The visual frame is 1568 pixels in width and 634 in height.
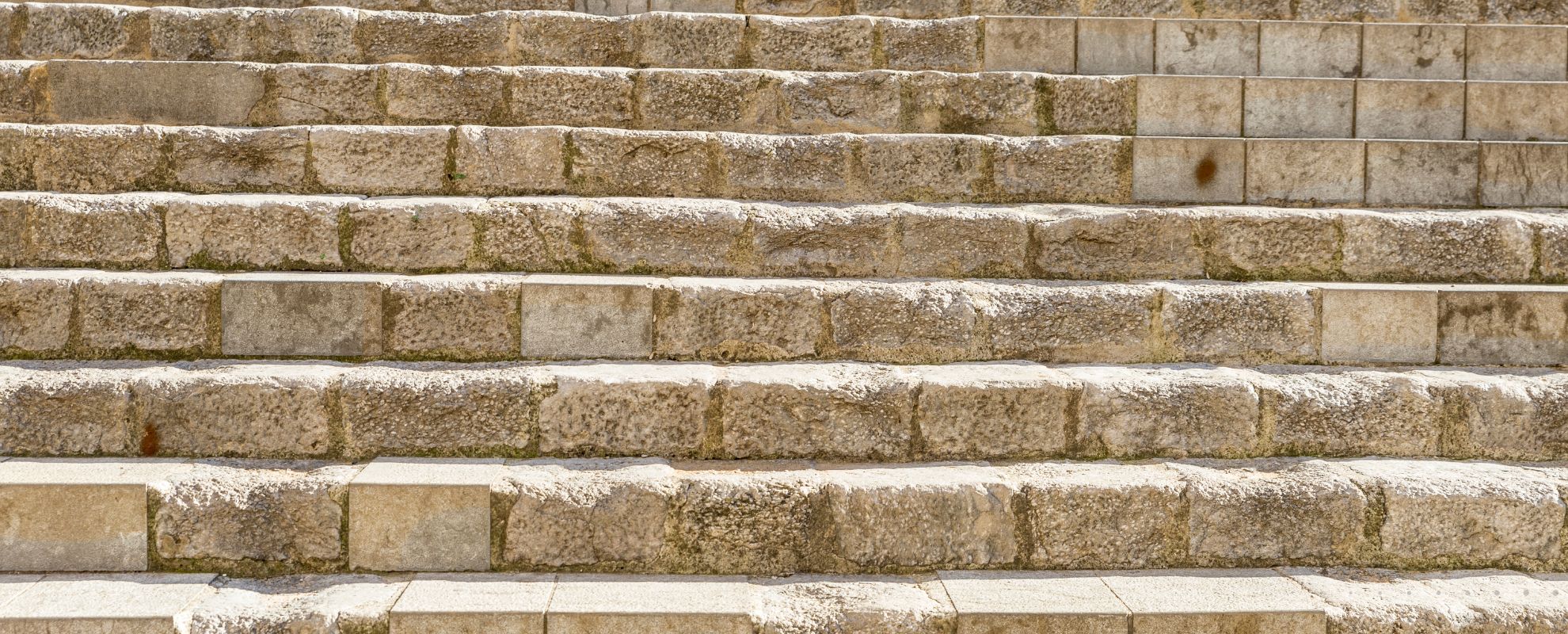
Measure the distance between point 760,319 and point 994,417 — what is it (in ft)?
2.66

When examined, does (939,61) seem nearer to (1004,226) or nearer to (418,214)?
(1004,226)

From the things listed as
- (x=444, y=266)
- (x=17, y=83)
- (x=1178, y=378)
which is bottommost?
(x=1178, y=378)

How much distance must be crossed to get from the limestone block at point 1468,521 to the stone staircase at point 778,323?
1 centimetres

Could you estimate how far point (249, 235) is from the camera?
127 inches

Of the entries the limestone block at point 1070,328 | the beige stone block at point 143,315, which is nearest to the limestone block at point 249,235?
the beige stone block at point 143,315

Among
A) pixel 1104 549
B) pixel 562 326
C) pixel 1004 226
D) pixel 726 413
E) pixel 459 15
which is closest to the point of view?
pixel 1104 549

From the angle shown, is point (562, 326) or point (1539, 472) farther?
point (562, 326)

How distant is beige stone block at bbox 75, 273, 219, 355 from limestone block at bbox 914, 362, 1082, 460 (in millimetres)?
2307

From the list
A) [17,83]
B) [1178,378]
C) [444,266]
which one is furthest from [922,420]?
[17,83]

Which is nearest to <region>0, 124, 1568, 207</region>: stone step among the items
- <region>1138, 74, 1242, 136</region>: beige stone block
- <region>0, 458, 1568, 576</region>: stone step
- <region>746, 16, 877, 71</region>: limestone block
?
<region>1138, 74, 1242, 136</region>: beige stone block

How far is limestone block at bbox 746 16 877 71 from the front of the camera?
166 inches

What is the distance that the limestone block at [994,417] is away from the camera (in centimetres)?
289

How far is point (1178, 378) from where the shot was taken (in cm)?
298

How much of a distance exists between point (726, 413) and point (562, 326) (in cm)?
64
